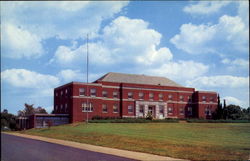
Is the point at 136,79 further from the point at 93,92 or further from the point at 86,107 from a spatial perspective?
the point at 86,107

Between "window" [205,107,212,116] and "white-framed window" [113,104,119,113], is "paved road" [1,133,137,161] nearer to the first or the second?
"white-framed window" [113,104,119,113]

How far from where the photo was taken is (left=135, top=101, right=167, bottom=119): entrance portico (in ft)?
216

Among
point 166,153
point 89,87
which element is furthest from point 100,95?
point 166,153

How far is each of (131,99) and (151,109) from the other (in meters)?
5.62

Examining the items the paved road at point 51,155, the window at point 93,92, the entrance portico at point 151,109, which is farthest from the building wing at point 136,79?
the paved road at point 51,155

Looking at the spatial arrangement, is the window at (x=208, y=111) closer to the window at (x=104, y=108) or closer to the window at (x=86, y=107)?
the window at (x=104, y=108)

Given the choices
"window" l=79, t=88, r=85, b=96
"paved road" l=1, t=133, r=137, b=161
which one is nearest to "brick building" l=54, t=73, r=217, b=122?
"window" l=79, t=88, r=85, b=96

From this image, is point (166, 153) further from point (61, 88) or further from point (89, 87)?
point (61, 88)

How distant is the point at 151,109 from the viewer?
67500 mm

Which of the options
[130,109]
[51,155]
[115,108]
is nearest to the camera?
[51,155]

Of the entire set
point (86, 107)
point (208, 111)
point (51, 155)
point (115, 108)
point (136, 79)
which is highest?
point (136, 79)

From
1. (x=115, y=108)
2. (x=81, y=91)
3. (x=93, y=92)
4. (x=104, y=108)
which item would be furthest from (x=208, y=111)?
(x=81, y=91)

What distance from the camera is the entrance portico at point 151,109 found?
2596 inches

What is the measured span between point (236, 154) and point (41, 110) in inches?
3486
